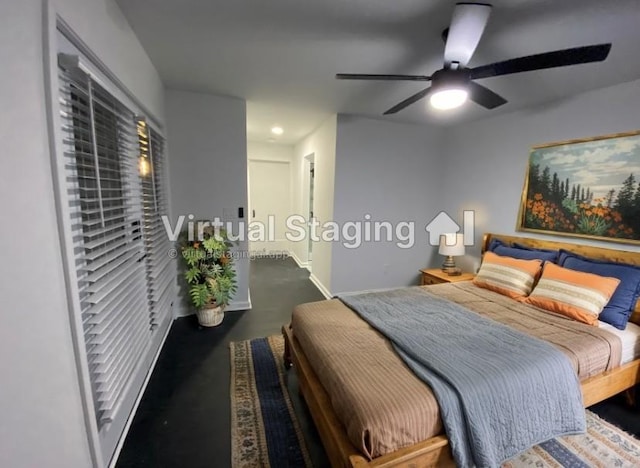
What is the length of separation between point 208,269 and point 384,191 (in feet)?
7.98

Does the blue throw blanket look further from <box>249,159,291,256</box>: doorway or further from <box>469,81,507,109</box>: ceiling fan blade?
<box>249,159,291,256</box>: doorway

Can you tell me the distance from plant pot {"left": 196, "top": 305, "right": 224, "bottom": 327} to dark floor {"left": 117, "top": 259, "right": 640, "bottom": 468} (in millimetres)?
65

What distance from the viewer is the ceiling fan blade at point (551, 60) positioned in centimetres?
125

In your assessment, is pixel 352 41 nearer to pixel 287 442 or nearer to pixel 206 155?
pixel 206 155

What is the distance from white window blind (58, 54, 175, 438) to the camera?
3.95 feet

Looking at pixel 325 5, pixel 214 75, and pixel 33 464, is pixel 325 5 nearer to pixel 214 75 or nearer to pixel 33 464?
pixel 214 75

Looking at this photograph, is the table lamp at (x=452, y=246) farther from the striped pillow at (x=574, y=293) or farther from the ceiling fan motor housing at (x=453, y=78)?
the ceiling fan motor housing at (x=453, y=78)

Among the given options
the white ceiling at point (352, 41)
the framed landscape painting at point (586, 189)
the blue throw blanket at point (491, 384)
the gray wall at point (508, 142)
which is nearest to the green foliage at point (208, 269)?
the white ceiling at point (352, 41)

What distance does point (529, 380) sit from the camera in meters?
1.44

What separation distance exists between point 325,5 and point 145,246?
200 cm

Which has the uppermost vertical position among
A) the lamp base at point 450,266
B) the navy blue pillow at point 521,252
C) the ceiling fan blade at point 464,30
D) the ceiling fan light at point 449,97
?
the ceiling fan blade at point 464,30

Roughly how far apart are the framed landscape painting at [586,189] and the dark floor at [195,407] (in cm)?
135

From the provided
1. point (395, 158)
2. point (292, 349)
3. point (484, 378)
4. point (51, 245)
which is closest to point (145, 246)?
point (51, 245)

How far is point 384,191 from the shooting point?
3.82m
